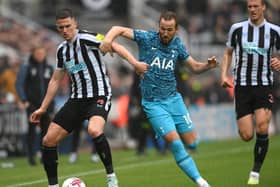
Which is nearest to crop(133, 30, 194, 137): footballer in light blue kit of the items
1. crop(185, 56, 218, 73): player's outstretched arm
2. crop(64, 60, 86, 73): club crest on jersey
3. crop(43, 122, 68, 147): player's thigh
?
crop(185, 56, 218, 73): player's outstretched arm

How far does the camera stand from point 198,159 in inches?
628

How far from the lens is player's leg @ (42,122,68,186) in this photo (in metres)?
10.1

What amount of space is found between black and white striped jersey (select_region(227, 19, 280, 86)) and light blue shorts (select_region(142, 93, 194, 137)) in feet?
4.15

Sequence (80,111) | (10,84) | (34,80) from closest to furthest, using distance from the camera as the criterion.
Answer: (80,111)
(34,80)
(10,84)

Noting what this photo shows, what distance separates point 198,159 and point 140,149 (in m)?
1.94

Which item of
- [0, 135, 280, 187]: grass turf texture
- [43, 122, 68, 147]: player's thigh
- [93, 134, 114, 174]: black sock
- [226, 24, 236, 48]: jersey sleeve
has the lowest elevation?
[0, 135, 280, 187]: grass turf texture

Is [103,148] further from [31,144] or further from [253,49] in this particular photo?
[31,144]

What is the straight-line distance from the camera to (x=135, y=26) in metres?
28.7

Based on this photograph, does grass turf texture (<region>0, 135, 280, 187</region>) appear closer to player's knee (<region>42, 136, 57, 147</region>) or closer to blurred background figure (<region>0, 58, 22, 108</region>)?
player's knee (<region>42, 136, 57, 147</region>)

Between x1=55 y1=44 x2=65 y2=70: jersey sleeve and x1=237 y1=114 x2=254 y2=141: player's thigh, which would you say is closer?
x1=55 y1=44 x2=65 y2=70: jersey sleeve

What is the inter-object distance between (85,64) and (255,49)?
7.73ft

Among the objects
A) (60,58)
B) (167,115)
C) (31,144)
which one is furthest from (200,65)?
(31,144)

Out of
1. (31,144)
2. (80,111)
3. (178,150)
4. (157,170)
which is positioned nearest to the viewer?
(178,150)

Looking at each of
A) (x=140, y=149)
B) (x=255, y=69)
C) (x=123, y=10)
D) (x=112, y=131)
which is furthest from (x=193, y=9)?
(x=255, y=69)
